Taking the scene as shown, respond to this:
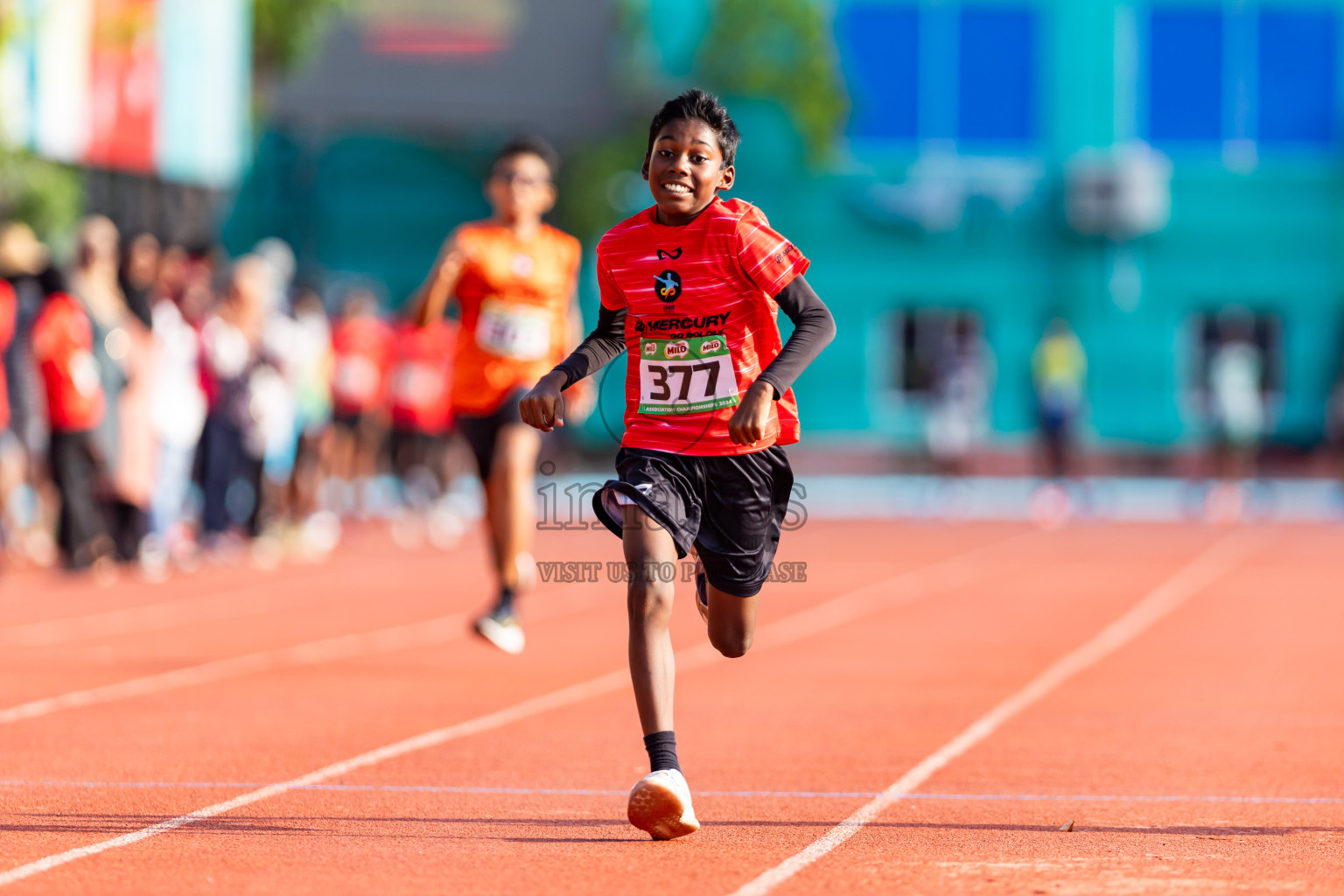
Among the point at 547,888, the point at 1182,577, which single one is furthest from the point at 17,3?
the point at 547,888

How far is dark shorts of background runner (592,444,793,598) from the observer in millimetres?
6191

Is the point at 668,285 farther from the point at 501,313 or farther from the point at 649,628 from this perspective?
the point at 501,313

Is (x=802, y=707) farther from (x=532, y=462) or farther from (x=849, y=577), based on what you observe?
(x=849, y=577)

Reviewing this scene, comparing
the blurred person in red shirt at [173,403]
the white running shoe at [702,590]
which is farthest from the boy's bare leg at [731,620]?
the blurred person in red shirt at [173,403]

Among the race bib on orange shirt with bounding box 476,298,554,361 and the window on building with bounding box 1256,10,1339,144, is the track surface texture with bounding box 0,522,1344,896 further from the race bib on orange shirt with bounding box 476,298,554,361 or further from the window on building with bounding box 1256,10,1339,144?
the window on building with bounding box 1256,10,1339,144

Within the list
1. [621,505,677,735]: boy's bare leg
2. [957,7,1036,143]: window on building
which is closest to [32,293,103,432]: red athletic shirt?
[621,505,677,735]: boy's bare leg

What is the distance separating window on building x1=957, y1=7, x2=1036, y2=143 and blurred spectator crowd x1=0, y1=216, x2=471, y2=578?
19.1m

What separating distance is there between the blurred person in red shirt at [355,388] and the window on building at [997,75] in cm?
1959

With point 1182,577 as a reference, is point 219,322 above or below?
above

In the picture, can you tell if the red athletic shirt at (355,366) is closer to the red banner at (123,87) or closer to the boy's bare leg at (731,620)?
the red banner at (123,87)

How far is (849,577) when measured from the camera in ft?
53.9

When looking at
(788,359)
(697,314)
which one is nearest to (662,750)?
(788,359)

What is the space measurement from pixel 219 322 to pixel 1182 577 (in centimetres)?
710

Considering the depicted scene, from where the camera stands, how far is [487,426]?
9883mm
